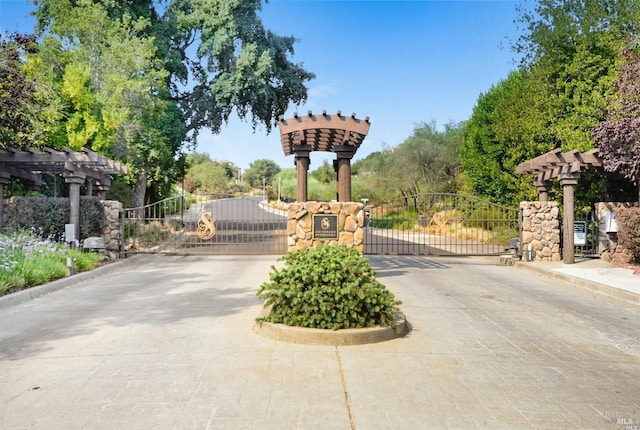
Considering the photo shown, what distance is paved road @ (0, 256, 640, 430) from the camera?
391 centimetres

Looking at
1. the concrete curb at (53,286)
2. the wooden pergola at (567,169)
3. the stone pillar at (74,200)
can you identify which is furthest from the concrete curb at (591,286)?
the stone pillar at (74,200)

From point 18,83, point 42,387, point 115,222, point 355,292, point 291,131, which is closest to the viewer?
point 42,387

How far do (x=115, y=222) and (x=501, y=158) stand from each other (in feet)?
57.4

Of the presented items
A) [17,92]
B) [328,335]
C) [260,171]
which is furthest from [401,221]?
[260,171]

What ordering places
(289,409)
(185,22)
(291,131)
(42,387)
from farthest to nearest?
(185,22) → (291,131) → (42,387) → (289,409)

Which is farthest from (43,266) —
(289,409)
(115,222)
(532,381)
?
(532,381)

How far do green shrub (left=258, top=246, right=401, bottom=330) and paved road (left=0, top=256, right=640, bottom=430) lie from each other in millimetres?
404

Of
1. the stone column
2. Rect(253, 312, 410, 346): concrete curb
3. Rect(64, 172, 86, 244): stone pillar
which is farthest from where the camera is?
Rect(64, 172, 86, 244): stone pillar

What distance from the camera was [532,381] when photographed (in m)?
4.79

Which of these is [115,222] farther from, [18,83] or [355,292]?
[355,292]

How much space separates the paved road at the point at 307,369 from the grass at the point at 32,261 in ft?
3.89

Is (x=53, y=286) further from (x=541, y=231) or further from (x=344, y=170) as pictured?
(x=541, y=231)

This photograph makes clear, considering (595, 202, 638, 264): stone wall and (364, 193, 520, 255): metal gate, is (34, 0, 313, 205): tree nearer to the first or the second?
(364, 193, 520, 255): metal gate

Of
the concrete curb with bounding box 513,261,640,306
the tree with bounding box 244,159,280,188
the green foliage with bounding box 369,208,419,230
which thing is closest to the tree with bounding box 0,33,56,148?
the concrete curb with bounding box 513,261,640,306
